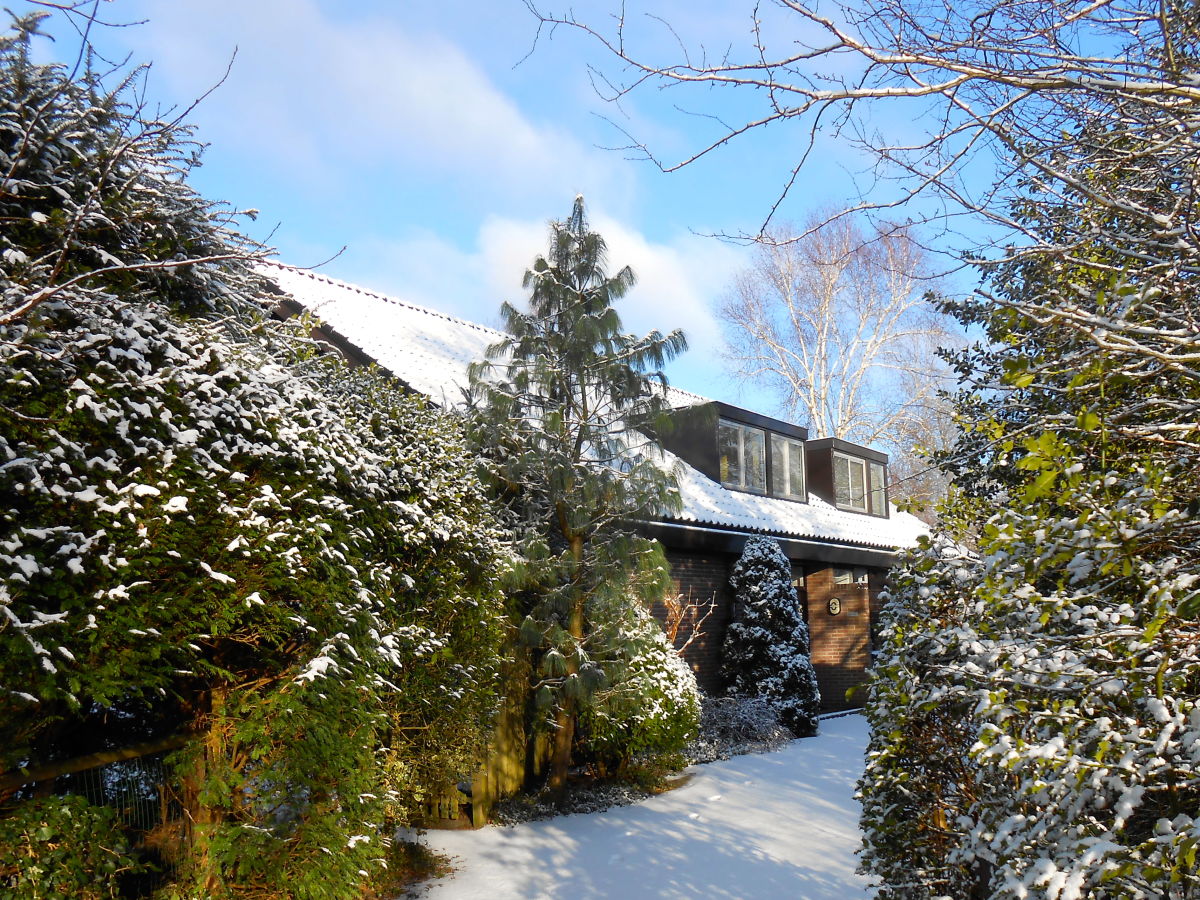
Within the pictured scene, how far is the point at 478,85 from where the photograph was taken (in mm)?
4773

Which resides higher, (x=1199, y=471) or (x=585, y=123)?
(x=585, y=123)

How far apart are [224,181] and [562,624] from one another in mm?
5450

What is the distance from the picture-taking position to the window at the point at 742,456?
610 inches

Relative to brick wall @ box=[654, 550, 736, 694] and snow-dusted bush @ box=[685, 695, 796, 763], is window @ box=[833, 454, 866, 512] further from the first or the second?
snow-dusted bush @ box=[685, 695, 796, 763]

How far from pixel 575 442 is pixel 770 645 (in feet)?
19.6

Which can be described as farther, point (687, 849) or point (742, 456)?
point (742, 456)

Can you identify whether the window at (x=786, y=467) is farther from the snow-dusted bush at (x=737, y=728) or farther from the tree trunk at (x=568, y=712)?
the tree trunk at (x=568, y=712)

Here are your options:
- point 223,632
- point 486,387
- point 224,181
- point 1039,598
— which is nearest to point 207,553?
point 223,632

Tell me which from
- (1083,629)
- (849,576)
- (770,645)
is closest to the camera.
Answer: (1083,629)

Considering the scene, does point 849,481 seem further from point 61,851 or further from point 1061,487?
point 61,851

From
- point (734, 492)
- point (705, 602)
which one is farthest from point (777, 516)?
point (705, 602)

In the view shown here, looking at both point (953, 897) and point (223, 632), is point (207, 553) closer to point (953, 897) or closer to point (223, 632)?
point (223, 632)

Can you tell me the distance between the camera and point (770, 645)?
42.2 feet

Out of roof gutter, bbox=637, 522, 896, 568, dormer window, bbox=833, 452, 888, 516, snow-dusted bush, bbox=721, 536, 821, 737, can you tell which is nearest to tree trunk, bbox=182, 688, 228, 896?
roof gutter, bbox=637, 522, 896, 568
